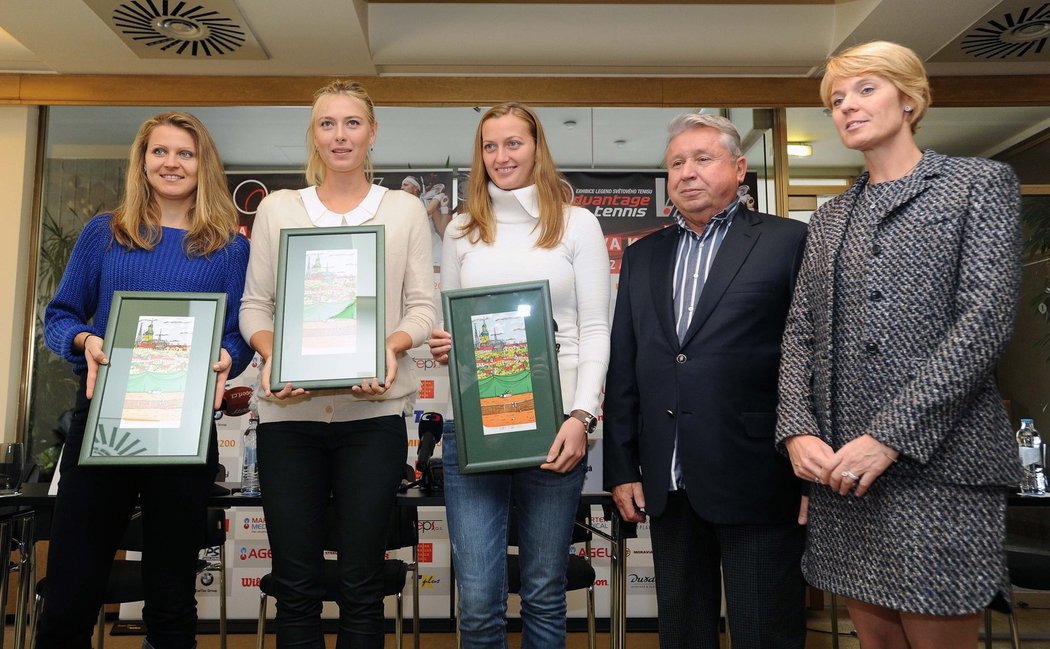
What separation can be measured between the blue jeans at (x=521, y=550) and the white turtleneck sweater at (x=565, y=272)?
0.77ft

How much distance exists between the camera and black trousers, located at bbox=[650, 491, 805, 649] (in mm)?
1843

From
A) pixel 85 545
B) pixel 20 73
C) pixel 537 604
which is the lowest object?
pixel 537 604

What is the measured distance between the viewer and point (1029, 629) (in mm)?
4297

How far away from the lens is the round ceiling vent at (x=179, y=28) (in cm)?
410

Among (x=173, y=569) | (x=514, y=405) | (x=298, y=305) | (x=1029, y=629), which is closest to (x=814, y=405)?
(x=514, y=405)

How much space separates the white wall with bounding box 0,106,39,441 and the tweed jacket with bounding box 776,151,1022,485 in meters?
5.01

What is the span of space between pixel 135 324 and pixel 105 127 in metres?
3.79

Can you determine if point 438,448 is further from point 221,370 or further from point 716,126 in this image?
point 716,126

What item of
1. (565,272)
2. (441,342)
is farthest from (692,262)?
(441,342)

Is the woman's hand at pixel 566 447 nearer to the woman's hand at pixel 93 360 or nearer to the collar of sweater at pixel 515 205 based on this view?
the collar of sweater at pixel 515 205

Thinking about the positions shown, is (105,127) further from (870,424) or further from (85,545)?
(870,424)

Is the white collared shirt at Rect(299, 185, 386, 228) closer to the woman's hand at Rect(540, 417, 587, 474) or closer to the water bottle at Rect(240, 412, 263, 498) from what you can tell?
the woman's hand at Rect(540, 417, 587, 474)

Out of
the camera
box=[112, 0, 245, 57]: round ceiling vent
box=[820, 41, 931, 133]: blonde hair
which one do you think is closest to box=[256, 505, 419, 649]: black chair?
the camera

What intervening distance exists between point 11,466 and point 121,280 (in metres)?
1.46
